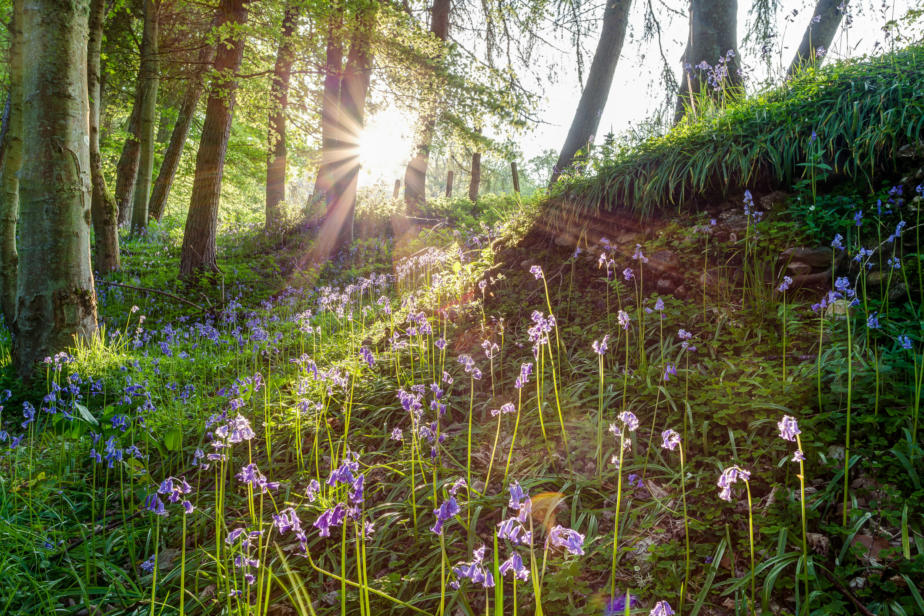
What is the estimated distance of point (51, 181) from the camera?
429 centimetres

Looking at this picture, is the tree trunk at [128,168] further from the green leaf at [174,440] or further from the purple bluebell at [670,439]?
the purple bluebell at [670,439]

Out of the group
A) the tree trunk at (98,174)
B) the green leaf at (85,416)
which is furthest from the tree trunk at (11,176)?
the green leaf at (85,416)

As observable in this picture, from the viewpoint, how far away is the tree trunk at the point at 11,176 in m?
5.46

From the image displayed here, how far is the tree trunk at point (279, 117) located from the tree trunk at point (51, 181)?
405 cm

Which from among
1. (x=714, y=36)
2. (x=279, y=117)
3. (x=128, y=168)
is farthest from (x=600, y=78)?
(x=128, y=168)

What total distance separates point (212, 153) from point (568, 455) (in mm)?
8681

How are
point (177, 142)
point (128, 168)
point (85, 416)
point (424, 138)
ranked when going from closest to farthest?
1. point (85, 416)
2. point (424, 138)
3. point (128, 168)
4. point (177, 142)

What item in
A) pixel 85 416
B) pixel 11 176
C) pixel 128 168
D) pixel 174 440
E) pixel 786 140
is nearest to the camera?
pixel 85 416

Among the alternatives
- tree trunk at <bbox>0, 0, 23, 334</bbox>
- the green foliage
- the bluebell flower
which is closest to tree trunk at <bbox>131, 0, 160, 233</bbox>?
tree trunk at <bbox>0, 0, 23, 334</bbox>

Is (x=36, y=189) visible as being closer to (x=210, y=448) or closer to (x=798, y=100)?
(x=210, y=448)

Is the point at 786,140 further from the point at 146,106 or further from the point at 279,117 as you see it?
the point at 279,117

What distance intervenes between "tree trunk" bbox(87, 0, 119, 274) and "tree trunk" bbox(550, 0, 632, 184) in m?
7.37

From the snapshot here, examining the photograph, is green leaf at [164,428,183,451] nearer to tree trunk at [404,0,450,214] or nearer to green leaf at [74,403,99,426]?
green leaf at [74,403,99,426]

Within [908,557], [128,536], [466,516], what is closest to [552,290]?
[466,516]
